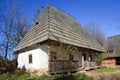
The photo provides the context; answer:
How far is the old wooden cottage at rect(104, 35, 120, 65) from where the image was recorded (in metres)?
34.4

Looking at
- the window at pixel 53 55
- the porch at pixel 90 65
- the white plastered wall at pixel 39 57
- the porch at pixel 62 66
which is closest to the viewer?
the porch at pixel 62 66

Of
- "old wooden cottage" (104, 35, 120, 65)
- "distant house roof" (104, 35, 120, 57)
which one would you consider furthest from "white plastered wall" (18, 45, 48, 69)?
"distant house roof" (104, 35, 120, 57)

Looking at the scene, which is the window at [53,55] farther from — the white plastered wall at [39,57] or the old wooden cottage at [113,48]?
the old wooden cottage at [113,48]

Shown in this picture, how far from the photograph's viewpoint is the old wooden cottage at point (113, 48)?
34366 millimetres

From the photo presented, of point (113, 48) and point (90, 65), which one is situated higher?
point (113, 48)

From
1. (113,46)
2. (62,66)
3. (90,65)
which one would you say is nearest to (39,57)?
(62,66)

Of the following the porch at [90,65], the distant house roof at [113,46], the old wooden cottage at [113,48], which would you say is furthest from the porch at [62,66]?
the distant house roof at [113,46]

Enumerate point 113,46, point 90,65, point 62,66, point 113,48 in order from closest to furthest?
point 62,66
point 90,65
point 113,48
point 113,46

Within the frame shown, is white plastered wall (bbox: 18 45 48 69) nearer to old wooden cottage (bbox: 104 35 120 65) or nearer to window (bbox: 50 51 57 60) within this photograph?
window (bbox: 50 51 57 60)

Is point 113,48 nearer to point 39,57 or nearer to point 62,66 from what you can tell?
point 62,66

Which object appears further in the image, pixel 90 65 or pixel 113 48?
pixel 113 48

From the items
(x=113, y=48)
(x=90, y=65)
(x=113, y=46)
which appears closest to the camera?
(x=90, y=65)

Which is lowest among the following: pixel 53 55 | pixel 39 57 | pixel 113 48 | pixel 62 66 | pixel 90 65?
pixel 90 65

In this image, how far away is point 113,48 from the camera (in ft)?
118
